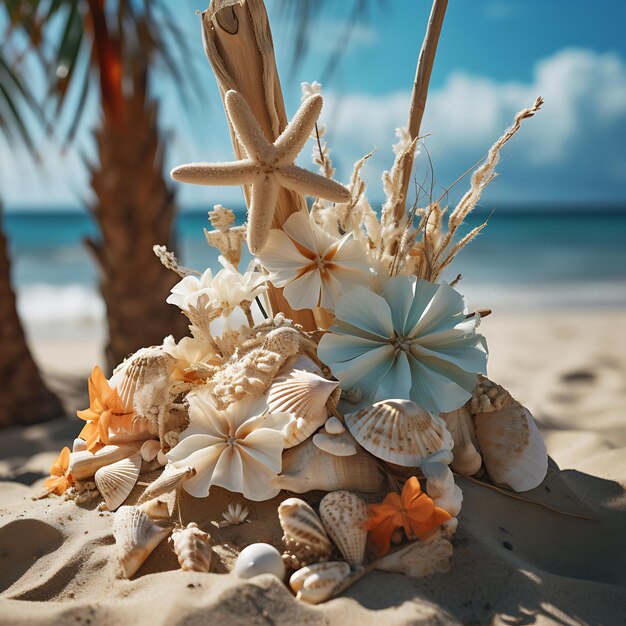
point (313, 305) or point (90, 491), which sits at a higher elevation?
point (313, 305)

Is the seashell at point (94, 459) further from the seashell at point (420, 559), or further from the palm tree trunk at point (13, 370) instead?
the palm tree trunk at point (13, 370)

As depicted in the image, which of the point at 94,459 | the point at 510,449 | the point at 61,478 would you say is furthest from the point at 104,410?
the point at 510,449

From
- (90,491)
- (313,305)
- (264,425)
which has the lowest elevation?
(90,491)

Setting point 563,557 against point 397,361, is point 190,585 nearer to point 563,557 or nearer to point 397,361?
point 397,361

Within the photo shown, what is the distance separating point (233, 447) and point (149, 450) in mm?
357

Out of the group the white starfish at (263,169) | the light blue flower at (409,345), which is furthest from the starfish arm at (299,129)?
the light blue flower at (409,345)

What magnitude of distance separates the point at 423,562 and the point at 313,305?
2.72 ft

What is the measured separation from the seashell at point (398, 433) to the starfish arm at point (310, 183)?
24.8 inches

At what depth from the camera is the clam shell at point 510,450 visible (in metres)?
2.04

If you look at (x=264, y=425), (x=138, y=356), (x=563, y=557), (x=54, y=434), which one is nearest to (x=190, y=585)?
(x=264, y=425)

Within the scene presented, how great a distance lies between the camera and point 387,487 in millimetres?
1807

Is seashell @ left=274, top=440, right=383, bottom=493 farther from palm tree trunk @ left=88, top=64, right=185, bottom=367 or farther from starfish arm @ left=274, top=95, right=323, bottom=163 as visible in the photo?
palm tree trunk @ left=88, top=64, right=185, bottom=367

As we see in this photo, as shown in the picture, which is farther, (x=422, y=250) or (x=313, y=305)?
(x=422, y=250)

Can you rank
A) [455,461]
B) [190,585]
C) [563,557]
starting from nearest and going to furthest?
[190,585] → [563,557] → [455,461]
